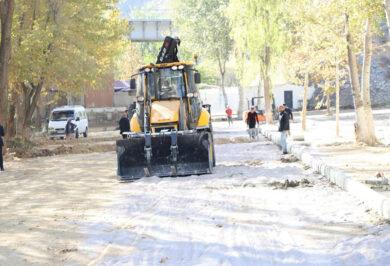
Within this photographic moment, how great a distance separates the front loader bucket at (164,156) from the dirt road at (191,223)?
44 centimetres

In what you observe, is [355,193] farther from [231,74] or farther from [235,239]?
[231,74]

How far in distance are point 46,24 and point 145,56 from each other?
85246 mm

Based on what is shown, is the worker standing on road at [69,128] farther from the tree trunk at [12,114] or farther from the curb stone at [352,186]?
the curb stone at [352,186]

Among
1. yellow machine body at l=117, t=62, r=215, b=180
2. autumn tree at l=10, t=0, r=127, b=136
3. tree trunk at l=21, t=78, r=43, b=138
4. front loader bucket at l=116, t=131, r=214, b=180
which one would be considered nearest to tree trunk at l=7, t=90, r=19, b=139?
autumn tree at l=10, t=0, r=127, b=136

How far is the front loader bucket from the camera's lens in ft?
56.9

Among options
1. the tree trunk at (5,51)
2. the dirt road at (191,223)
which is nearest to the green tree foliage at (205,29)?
the tree trunk at (5,51)

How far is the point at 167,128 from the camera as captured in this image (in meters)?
18.1

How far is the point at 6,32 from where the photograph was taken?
27.2 m

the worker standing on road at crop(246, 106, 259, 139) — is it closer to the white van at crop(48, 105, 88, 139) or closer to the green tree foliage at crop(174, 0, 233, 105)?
the white van at crop(48, 105, 88, 139)

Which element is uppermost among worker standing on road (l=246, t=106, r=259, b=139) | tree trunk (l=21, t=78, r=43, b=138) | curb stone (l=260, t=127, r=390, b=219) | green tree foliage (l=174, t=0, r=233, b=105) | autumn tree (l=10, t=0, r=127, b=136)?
green tree foliage (l=174, t=0, r=233, b=105)

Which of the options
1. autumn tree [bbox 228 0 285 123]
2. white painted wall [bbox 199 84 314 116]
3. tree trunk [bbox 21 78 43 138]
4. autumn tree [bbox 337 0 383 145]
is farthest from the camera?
white painted wall [bbox 199 84 314 116]

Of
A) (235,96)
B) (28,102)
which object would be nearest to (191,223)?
(28,102)

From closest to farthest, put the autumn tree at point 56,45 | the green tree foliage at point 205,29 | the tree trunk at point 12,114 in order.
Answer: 1. the autumn tree at point 56,45
2. the tree trunk at point 12,114
3. the green tree foliage at point 205,29

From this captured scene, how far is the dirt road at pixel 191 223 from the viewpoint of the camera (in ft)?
27.6
